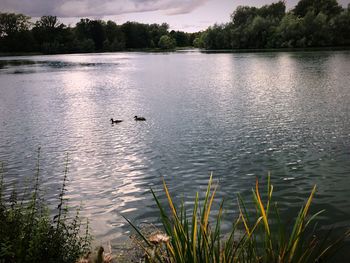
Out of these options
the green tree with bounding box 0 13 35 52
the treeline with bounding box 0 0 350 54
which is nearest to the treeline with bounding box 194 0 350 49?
the treeline with bounding box 0 0 350 54

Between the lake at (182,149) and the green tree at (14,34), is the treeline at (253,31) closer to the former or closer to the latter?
the green tree at (14,34)

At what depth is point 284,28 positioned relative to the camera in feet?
374

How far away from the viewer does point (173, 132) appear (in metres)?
20.6

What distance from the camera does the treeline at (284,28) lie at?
108812 mm

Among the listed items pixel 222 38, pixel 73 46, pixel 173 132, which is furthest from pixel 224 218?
pixel 73 46

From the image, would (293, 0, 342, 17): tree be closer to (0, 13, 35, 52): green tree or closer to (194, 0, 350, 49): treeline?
(194, 0, 350, 49): treeline

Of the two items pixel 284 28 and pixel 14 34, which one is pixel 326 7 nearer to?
pixel 284 28

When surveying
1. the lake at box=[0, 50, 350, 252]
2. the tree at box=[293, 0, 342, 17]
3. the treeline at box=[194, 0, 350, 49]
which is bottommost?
the lake at box=[0, 50, 350, 252]

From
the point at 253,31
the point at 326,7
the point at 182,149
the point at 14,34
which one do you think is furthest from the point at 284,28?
the point at 14,34

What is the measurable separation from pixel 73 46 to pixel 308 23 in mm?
121398

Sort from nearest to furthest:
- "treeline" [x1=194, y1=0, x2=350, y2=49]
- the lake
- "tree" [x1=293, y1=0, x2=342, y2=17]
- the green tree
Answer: the lake, "treeline" [x1=194, y1=0, x2=350, y2=49], "tree" [x1=293, y1=0, x2=342, y2=17], the green tree

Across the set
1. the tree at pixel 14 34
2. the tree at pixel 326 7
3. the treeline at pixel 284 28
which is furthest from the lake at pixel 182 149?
the tree at pixel 14 34

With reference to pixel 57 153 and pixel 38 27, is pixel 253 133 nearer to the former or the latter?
pixel 57 153

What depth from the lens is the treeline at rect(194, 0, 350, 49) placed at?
357ft
